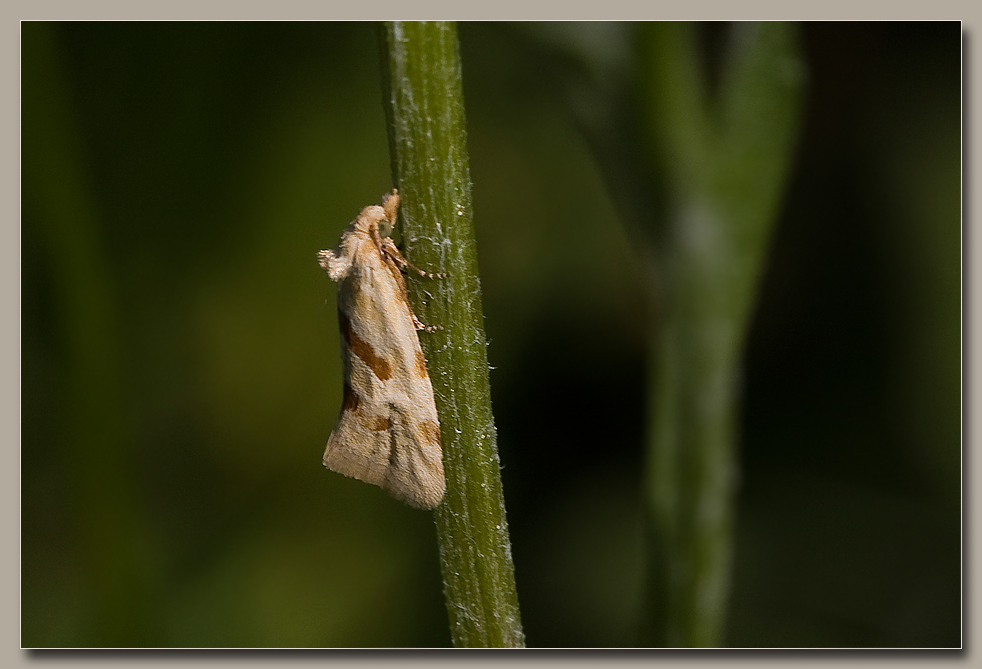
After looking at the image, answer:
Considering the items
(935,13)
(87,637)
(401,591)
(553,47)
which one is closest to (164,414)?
(87,637)

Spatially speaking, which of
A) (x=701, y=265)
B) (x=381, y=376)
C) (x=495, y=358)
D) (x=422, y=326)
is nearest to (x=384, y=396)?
(x=381, y=376)

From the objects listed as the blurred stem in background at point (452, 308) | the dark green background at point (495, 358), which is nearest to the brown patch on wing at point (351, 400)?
the blurred stem in background at point (452, 308)

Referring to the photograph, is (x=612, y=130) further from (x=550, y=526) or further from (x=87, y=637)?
(x=87, y=637)

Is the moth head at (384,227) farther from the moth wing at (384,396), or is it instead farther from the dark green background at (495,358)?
the dark green background at (495,358)

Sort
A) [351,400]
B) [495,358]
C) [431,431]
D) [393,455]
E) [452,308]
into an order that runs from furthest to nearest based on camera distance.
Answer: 1. [495,358]
2. [351,400]
3. [393,455]
4. [431,431]
5. [452,308]

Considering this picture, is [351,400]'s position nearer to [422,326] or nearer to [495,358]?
[422,326]

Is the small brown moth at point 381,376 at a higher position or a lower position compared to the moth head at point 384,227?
lower
